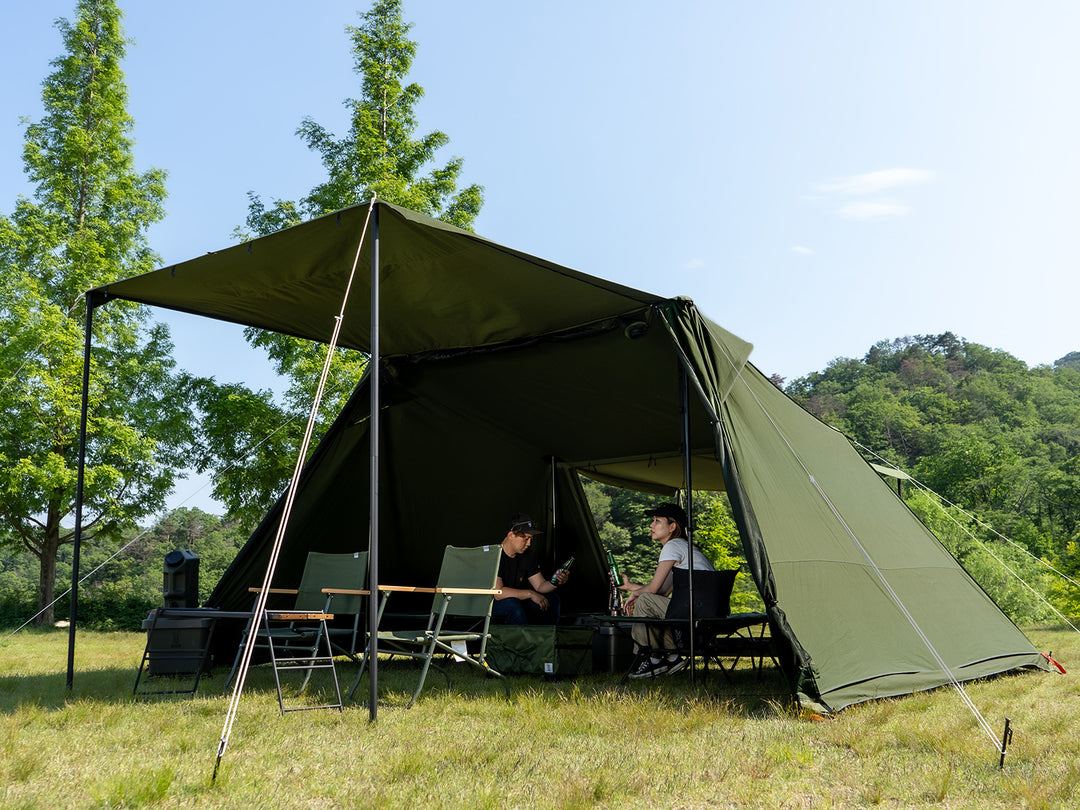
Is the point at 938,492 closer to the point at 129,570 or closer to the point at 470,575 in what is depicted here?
the point at 129,570

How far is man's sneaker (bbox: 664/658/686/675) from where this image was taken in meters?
5.26

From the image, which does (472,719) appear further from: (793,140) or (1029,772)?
(793,140)

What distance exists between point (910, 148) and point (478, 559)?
10.7 meters

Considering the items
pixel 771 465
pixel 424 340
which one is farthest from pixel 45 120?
pixel 771 465

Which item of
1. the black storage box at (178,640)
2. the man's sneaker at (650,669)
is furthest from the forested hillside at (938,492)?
the black storage box at (178,640)

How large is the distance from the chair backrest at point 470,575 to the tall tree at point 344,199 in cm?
576

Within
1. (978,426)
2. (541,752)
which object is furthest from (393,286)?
(978,426)

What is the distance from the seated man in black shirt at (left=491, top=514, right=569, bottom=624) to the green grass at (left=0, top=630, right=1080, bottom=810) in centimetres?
132

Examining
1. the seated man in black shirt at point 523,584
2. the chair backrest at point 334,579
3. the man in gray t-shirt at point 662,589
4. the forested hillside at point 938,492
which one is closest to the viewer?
the chair backrest at point 334,579

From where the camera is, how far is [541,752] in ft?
10.0

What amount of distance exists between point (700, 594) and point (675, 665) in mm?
845

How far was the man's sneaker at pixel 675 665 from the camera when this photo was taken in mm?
5258

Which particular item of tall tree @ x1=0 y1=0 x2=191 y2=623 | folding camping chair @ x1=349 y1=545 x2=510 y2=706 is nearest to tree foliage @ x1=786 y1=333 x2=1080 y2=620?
folding camping chair @ x1=349 y1=545 x2=510 y2=706

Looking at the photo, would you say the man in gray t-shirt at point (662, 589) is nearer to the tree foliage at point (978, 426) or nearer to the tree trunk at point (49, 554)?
the tree trunk at point (49, 554)
